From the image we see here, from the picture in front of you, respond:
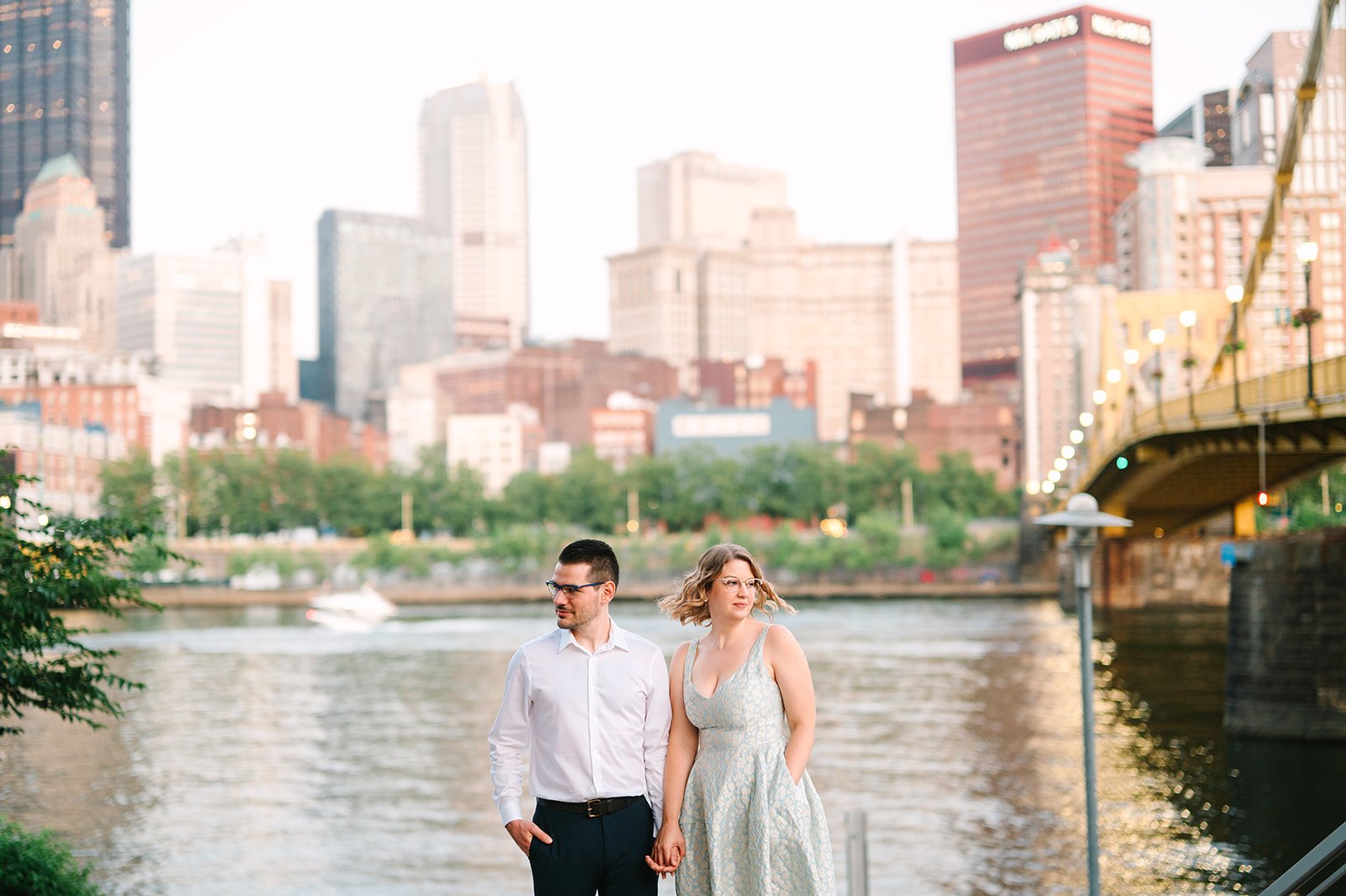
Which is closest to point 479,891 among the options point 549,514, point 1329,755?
point 1329,755

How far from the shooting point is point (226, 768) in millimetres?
29469

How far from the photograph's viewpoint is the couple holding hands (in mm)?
6770

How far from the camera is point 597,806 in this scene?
6.90 m

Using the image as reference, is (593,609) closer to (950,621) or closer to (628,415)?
(950,621)

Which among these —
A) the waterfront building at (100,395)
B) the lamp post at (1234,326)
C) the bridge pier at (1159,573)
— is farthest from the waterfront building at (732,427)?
the lamp post at (1234,326)

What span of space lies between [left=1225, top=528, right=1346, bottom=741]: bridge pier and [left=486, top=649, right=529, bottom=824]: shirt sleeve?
23.3m

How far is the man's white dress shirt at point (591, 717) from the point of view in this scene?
6859 millimetres

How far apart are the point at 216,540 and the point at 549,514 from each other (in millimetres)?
29010

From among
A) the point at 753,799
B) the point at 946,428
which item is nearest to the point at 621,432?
the point at 946,428

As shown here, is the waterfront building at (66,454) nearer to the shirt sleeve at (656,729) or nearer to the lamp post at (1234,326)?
the lamp post at (1234,326)

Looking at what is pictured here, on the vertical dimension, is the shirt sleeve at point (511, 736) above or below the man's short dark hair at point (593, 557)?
below

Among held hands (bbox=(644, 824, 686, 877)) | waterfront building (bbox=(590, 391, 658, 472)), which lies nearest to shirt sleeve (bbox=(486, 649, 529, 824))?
held hands (bbox=(644, 824, 686, 877))

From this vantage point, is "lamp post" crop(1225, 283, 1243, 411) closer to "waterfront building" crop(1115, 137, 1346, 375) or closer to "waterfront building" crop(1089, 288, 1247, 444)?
"waterfront building" crop(1089, 288, 1247, 444)

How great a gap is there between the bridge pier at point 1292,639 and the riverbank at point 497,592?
224 feet
